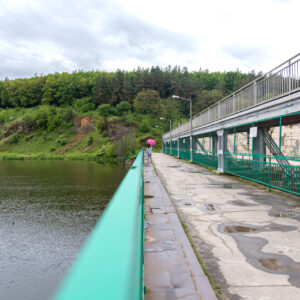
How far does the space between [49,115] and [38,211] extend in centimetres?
10352

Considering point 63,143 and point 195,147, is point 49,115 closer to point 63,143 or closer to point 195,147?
point 63,143

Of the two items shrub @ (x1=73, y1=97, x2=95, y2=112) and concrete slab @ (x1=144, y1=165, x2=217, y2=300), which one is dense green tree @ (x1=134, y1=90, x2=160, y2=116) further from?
concrete slab @ (x1=144, y1=165, x2=217, y2=300)

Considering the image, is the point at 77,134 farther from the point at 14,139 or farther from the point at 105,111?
the point at 14,139

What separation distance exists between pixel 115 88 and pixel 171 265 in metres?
124

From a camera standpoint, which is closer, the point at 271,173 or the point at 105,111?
the point at 271,173

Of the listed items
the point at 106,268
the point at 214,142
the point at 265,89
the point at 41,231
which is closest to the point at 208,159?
the point at 214,142

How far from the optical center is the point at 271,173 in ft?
30.9

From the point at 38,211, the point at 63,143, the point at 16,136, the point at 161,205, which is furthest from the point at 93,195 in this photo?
the point at 16,136

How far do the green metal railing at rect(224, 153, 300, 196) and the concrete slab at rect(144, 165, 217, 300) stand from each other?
444 centimetres

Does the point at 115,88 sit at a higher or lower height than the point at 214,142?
higher

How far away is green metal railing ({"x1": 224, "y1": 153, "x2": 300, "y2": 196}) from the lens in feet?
26.7

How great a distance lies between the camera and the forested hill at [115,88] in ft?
376

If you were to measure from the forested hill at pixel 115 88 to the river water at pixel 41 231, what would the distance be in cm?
8237

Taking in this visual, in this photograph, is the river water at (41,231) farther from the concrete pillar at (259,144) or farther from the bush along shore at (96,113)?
the bush along shore at (96,113)
